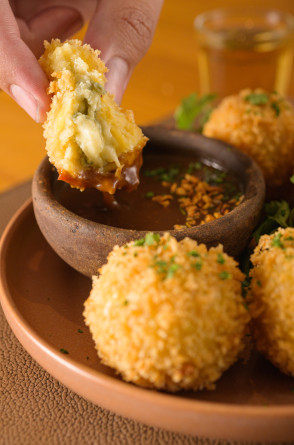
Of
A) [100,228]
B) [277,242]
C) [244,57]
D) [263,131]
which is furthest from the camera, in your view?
[244,57]

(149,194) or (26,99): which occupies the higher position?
(26,99)

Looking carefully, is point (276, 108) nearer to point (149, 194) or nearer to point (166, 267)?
point (149, 194)

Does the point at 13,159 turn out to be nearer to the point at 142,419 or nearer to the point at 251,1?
the point at 142,419

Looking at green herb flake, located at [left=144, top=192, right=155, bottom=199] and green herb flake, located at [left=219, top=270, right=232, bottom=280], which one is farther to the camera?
green herb flake, located at [left=144, top=192, right=155, bottom=199]

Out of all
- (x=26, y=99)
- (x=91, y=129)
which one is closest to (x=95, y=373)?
(x=91, y=129)

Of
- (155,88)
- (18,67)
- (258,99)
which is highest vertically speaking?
(18,67)

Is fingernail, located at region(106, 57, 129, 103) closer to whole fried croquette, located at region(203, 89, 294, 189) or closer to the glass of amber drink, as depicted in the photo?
whole fried croquette, located at region(203, 89, 294, 189)

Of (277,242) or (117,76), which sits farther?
(117,76)

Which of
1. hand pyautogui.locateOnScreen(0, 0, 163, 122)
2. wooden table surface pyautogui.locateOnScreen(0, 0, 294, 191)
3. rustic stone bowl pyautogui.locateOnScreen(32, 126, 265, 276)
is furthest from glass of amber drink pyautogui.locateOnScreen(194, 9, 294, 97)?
rustic stone bowl pyautogui.locateOnScreen(32, 126, 265, 276)
